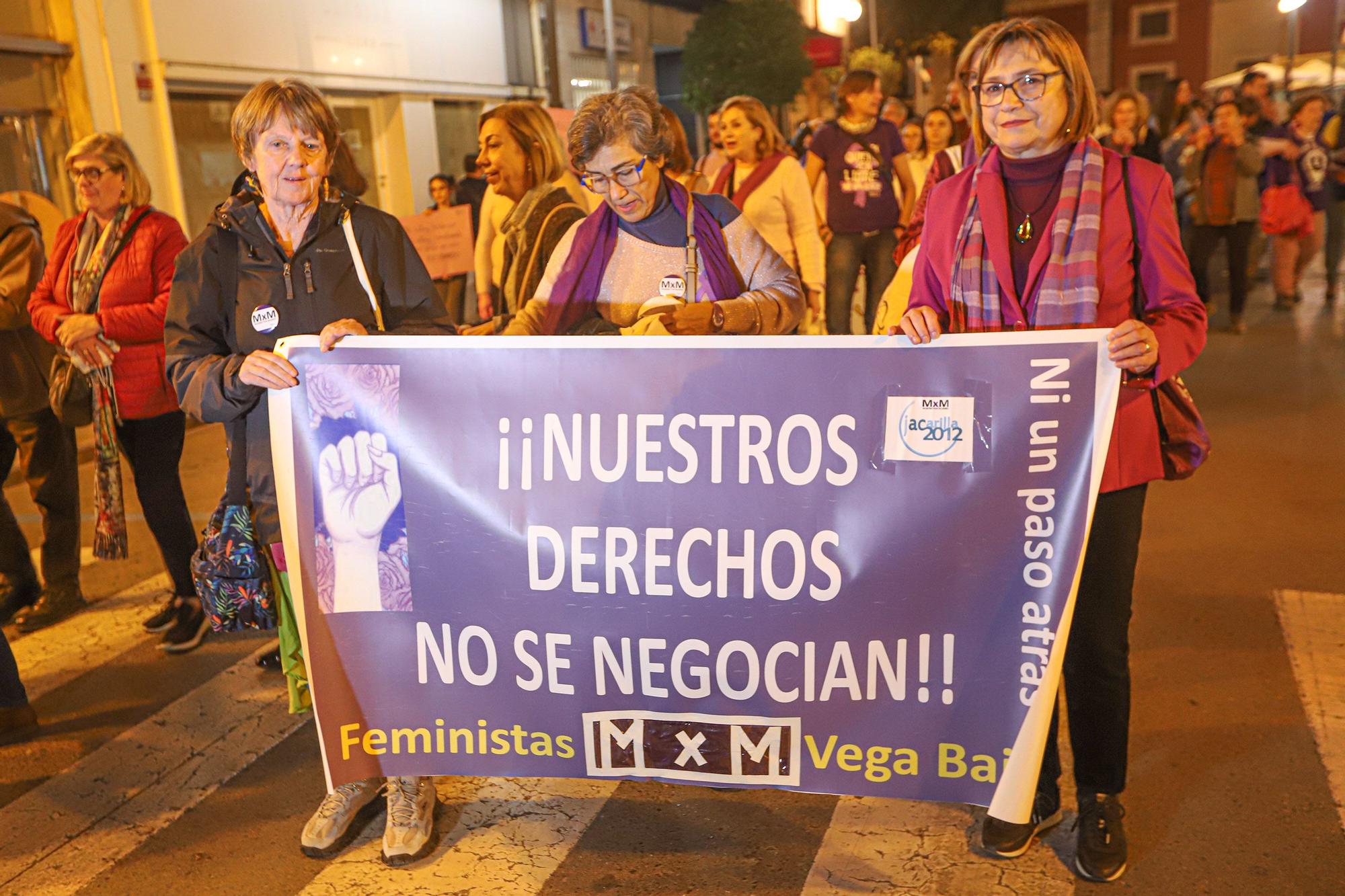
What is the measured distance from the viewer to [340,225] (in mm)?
3076

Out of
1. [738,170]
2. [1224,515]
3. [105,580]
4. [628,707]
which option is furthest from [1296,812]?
[105,580]

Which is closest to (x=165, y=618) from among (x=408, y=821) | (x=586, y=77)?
(x=408, y=821)

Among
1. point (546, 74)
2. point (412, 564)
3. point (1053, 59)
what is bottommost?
point (412, 564)

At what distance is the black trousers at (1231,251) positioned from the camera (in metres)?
10.8

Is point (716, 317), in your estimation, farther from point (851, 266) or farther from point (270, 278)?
point (851, 266)

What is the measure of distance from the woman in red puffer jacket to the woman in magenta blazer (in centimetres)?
305

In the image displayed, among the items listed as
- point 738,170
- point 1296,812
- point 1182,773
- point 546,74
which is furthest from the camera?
point 546,74

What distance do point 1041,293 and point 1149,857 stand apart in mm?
1475

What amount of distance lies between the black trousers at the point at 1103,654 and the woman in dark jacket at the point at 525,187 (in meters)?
2.27

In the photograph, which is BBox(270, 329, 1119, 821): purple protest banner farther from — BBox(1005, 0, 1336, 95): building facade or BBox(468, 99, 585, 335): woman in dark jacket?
BBox(1005, 0, 1336, 95): building facade

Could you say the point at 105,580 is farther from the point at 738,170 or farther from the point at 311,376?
the point at 738,170

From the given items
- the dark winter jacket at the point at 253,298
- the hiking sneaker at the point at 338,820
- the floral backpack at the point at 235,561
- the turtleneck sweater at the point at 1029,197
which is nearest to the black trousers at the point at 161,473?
the floral backpack at the point at 235,561

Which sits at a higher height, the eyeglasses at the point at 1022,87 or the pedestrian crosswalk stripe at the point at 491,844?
the eyeglasses at the point at 1022,87

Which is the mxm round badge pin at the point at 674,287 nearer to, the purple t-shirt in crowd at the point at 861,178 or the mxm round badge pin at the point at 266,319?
the mxm round badge pin at the point at 266,319
